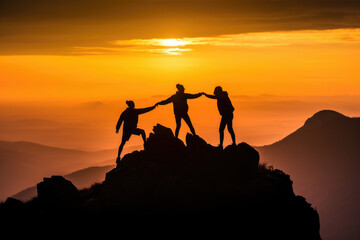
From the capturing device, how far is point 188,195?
118 feet

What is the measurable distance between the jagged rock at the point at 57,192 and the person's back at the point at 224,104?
37.6ft

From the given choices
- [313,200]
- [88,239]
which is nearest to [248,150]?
[88,239]

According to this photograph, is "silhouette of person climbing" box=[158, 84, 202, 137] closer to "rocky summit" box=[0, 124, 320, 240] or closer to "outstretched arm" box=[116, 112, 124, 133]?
"rocky summit" box=[0, 124, 320, 240]

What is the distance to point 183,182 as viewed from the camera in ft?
120

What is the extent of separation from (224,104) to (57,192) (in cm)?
1277

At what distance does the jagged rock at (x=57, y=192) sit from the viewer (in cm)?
3797

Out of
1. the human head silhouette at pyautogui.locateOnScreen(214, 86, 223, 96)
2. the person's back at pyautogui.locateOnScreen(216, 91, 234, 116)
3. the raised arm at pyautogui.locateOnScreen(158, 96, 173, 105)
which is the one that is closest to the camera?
the person's back at pyautogui.locateOnScreen(216, 91, 234, 116)

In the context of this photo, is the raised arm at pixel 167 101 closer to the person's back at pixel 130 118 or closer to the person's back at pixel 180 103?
the person's back at pixel 180 103

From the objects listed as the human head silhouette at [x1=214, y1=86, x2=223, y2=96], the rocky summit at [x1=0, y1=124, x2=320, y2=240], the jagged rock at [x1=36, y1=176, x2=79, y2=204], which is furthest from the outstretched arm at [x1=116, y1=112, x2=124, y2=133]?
the human head silhouette at [x1=214, y1=86, x2=223, y2=96]

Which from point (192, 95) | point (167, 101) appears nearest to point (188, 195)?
point (167, 101)

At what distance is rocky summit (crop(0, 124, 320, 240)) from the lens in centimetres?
3584

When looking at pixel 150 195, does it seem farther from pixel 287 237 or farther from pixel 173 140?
pixel 287 237

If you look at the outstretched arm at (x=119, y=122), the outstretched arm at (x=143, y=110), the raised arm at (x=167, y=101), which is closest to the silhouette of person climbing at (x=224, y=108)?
the raised arm at (x=167, y=101)

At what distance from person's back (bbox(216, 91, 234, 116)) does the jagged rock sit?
452 inches
